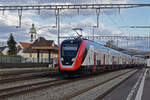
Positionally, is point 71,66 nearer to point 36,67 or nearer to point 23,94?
point 23,94

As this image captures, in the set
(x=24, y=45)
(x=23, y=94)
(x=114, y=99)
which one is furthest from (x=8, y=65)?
(x=24, y=45)

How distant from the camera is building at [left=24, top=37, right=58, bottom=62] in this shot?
136ft

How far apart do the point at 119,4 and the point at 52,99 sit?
15912 millimetres

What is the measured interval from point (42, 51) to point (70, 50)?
41.1 meters

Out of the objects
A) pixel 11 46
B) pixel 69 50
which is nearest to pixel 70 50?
pixel 69 50

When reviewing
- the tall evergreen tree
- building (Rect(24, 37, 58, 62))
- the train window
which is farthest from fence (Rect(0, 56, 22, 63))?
the tall evergreen tree

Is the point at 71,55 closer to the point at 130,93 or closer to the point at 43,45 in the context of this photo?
the point at 130,93

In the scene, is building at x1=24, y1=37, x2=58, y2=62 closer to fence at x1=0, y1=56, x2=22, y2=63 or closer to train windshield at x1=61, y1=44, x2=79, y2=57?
fence at x1=0, y1=56, x2=22, y2=63

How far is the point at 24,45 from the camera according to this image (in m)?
120

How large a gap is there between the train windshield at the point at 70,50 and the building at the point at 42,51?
1770 cm

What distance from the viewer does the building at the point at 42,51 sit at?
1633 inches

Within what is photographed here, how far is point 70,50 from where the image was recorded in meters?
22.2

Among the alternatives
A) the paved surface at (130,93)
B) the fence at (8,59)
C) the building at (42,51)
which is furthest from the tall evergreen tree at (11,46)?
the paved surface at (130,93)

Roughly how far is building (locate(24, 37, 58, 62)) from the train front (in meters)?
17.6
